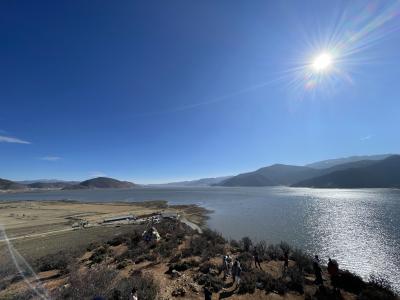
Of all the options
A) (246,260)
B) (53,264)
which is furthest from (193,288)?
(53,264)

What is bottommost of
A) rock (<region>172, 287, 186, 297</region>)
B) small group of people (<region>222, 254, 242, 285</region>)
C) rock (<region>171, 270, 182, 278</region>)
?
rock (<region>172, 287, 186, 297</region>)

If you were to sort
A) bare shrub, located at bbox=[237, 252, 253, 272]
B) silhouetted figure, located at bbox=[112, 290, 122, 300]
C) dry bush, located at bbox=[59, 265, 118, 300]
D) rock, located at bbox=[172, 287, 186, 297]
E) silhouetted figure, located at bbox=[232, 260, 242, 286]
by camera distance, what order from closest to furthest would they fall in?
1. silhouetted figure, located at bbox=[112, 290, 122, 300]
2. dry bush, located at bbox=[59, 265, 118, 300]
3. rock, located at bbox=[172, 287, 186, 297]
4. silhouetted figure, located at bbox=[232, 260, 242, 286]
5. bare shrub, located at bbox=[237, 252, 253, 272]

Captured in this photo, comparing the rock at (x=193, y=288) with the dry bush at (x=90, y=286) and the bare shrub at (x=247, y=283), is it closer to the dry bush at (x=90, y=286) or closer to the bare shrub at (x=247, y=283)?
the bare shrub at (x=247, y=283)

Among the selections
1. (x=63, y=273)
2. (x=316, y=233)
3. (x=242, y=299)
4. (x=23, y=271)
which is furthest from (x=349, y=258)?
(x=23, y=271)

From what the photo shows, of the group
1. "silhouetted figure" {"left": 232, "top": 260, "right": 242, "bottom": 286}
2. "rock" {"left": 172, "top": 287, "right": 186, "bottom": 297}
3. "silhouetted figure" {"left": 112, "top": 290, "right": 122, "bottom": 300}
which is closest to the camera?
"silhouetted figure" {"left": 112, "top": 290, "right": 122, "bottom": 300}

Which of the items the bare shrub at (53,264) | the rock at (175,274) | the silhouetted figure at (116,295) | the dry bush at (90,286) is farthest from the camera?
the bare shrub at (53,264)

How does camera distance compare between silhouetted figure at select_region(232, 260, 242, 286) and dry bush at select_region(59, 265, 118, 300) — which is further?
silhouetted figure at select_region(232, 260, 242, 286)

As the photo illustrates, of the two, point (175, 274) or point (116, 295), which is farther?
point (175, 274)

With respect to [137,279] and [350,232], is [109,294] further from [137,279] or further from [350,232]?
[350,232]

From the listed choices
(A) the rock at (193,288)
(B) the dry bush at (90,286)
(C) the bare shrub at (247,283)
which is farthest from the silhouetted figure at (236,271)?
(B) the dry bush at (90,286)

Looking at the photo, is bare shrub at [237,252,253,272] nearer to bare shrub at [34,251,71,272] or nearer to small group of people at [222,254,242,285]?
small group of people at [222,254,242,285]

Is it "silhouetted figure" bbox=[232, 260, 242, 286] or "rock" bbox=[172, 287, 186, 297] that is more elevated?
"silhouetted figure" bbox=[232, 260, 242, 286]

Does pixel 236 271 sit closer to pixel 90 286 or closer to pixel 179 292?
pixel 179 292

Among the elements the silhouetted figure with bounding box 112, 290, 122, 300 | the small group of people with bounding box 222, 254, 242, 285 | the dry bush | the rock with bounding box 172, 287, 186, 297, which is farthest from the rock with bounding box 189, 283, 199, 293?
the dry bush
